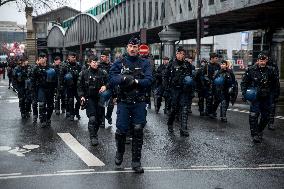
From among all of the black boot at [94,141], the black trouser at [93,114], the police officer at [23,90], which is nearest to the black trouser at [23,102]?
the police officer at [23,90]

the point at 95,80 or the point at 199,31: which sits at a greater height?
the point at 199,31

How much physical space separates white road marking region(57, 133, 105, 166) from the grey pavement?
9cm

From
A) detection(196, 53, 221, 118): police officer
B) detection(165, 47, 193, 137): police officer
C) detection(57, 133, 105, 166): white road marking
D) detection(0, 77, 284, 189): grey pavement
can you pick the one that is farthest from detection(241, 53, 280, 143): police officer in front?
detection(196, 53, 221, 118): police officer

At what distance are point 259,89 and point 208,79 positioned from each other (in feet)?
13.9

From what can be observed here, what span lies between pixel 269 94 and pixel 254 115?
529 millimetres

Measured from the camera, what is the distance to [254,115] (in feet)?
29.1

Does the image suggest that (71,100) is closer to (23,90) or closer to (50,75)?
(23,90)

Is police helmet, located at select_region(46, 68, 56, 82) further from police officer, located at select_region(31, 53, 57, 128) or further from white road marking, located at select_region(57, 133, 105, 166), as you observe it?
white road marking, located at select_region(57, 133, 105, 166)

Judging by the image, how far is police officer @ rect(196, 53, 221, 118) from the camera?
12.9 metres

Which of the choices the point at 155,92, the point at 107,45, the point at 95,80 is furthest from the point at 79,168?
the point at 107,45

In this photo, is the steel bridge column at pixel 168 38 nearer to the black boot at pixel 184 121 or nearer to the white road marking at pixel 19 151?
the black boot at pixel 184 121

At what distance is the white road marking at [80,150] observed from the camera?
707 centimetres

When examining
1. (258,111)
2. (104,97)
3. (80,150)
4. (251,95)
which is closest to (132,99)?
(104,97)

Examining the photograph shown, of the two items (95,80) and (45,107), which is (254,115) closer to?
(95,80)
